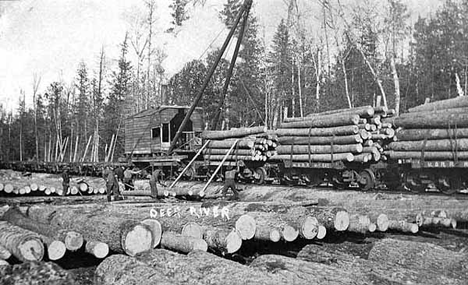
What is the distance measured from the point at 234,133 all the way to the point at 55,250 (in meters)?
14.4

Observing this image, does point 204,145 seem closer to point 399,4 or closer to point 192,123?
point 192,123

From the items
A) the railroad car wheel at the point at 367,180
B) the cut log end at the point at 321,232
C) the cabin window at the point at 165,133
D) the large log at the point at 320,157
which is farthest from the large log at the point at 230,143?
the cut log end at the point at 321,232

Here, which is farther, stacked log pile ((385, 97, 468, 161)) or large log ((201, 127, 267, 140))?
large log ((201, 127, 267, 140))

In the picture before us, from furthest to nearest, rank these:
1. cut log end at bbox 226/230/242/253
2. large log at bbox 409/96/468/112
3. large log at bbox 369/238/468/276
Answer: large log at bbox 409/96/468/112 → cut log end at bbox 226/230/242/253 → large log at bbox 369/238/468/276

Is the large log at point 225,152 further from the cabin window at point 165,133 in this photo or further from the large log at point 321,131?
the cabin window at point 165,133

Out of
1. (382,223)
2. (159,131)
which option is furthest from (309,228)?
(159,131)

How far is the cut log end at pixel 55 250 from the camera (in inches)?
260

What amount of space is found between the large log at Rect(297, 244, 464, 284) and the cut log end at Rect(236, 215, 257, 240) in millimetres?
794

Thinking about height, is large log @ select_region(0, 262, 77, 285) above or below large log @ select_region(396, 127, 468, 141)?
below

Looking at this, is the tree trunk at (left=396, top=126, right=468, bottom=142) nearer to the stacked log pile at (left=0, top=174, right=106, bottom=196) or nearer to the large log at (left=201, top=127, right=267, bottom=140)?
the large log at (left=201, top=127, right=267, bottom=140)

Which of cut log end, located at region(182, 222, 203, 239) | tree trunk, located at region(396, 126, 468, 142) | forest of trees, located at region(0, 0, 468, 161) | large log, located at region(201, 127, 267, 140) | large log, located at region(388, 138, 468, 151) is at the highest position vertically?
forest of trees, located at region(0, 0, 468, 161)

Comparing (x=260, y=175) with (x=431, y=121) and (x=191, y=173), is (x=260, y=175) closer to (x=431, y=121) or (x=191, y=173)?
(x=191, y=173)

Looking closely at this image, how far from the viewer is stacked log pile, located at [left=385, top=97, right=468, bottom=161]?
13117 millimetres

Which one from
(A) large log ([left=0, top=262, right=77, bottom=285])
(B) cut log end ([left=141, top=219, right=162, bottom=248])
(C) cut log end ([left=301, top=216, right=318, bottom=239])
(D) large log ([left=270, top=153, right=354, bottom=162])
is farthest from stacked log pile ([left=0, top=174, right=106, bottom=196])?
(A) large log ([left=0, top=262, right=77, bottom=285])
